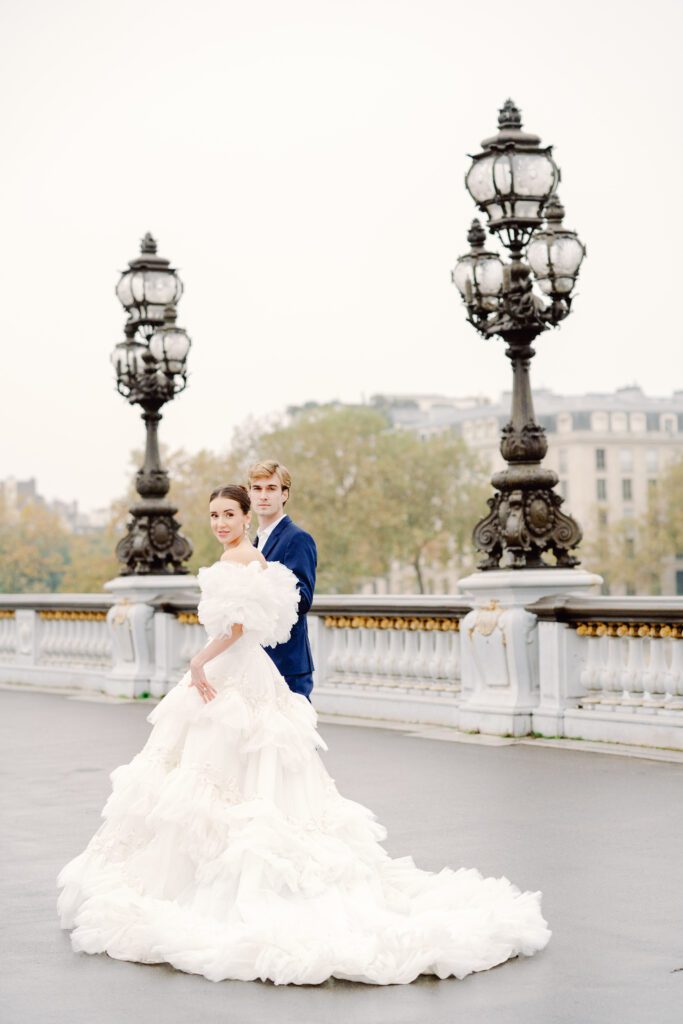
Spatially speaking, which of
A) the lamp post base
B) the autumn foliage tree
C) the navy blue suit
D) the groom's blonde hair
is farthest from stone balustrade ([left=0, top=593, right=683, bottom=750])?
the autumn foliage tree

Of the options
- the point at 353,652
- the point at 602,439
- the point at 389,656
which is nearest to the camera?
the point at 389,656

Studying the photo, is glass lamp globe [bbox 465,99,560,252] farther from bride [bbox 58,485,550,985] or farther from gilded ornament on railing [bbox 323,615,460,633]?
bride [bbox 58,485,550,985]

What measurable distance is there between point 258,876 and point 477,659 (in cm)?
802

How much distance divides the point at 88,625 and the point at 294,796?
1510 cm

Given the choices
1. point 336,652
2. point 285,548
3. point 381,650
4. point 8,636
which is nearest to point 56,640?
point 8,636

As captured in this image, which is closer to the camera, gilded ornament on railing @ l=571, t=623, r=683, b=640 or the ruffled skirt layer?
the ruffled skirt layer

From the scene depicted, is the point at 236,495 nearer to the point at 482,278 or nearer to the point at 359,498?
the point at 482,278

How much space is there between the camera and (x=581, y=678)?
46.5 ft

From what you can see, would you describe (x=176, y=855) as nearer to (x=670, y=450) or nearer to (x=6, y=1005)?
(x=6, y=1005)

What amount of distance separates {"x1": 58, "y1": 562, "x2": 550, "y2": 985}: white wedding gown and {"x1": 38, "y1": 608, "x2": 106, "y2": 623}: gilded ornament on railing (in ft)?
46.2

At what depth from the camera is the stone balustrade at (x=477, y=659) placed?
44.1 ft

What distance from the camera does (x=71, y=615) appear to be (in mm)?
22391

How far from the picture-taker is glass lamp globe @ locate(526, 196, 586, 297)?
14.9 meters

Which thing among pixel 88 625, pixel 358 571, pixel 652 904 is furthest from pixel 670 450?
pixel 652 904
